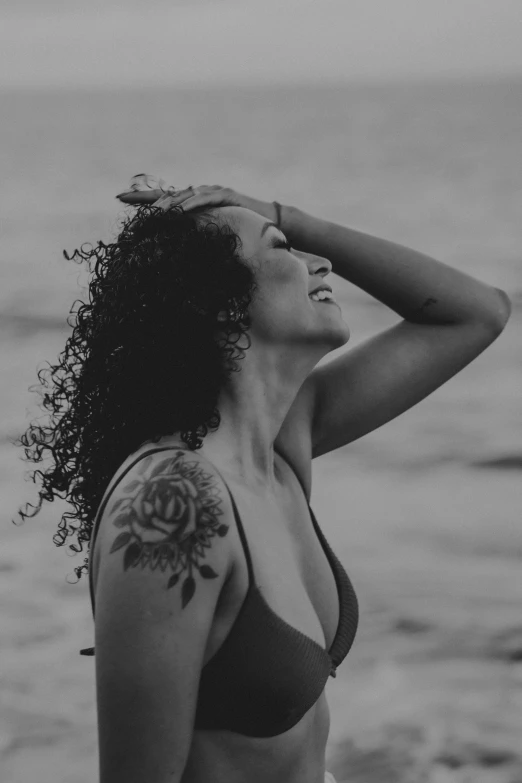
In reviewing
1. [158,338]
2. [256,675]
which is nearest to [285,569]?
[256,675]

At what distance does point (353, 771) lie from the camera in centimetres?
464

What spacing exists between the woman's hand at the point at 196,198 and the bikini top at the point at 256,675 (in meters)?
0.58

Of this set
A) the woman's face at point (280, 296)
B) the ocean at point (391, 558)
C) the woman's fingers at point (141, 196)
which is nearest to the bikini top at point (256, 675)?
the woman's face at point (280, 296)

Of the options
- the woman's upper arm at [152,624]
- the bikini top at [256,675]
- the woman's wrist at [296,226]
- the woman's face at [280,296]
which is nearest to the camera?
the woman's upper arm at [152,624]

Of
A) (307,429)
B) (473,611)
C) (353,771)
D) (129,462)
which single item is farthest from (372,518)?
(129,462)

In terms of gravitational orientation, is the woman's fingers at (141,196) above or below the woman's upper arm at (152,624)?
above

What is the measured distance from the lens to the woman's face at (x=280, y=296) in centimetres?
209

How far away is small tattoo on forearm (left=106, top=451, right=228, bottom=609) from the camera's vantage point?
Result: 167cm

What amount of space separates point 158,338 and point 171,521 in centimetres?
43

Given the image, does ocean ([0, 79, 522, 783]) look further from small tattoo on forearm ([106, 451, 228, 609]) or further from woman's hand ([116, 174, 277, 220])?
small tattoo on forearm ([106, 451, 228, 609])

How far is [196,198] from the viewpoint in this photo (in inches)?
85.4

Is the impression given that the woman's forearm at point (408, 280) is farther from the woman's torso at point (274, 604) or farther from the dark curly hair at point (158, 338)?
the woman's torso at point (274, 604)

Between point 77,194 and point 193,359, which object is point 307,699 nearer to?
point 193,359

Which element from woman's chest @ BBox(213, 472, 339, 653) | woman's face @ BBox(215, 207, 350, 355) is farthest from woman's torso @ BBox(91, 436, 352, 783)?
woman's face @ BBox(215, 207, 350, 355)
